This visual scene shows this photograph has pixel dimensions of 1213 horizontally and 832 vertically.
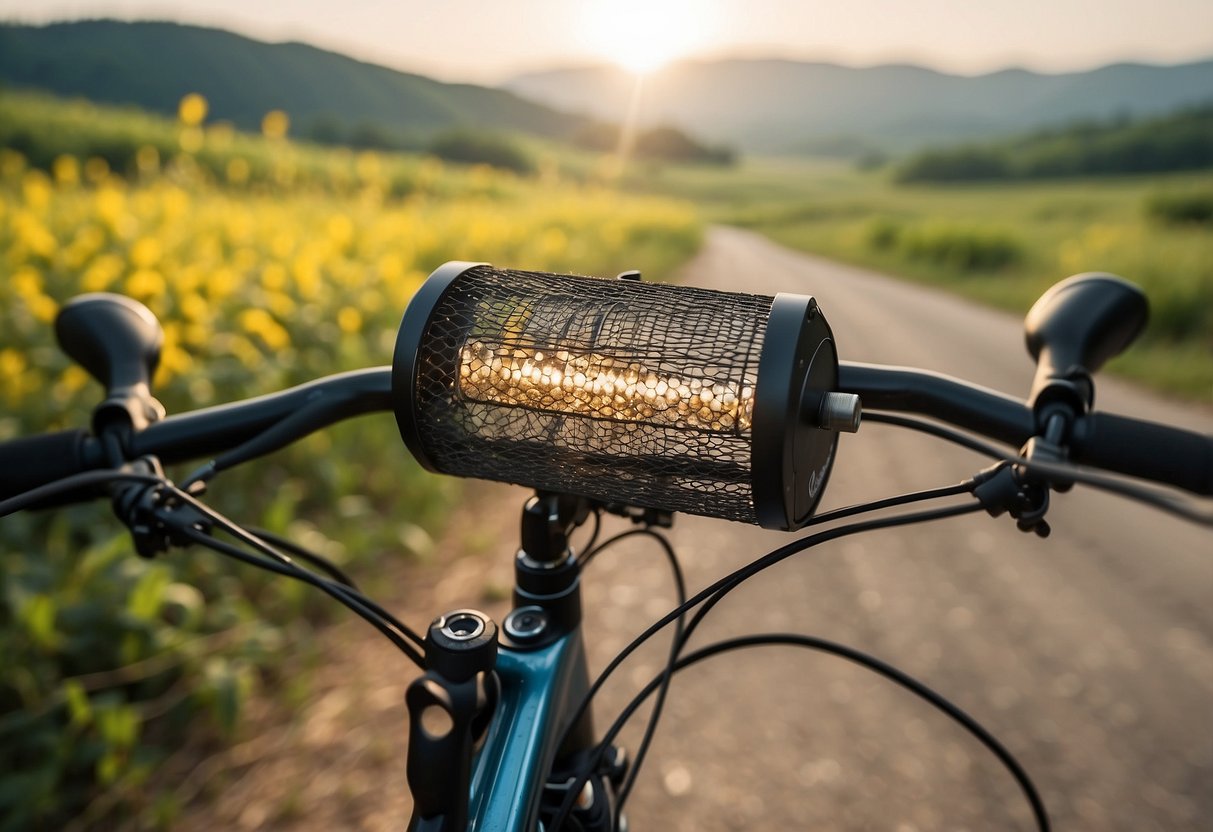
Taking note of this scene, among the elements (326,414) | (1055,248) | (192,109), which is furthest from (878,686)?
(1055,248)

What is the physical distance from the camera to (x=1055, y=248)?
51.9 ft

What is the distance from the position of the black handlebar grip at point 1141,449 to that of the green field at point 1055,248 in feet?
24.2

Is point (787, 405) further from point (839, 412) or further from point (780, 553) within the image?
point (780, 553)

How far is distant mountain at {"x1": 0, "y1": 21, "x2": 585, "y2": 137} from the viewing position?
27266mm

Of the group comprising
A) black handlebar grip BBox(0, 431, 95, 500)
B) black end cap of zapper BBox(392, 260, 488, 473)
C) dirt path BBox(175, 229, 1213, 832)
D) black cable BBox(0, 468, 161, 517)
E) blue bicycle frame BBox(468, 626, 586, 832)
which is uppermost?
black end cap of zapper BBox(392, 260, 488, 473)

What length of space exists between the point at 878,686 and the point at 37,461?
8.90 ft

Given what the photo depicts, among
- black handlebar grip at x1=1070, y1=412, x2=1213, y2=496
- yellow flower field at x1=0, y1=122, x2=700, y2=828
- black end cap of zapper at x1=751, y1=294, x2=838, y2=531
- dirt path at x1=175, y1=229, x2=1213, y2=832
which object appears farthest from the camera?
dirt path at x1=175, y1=229, x2=1213, y2=832

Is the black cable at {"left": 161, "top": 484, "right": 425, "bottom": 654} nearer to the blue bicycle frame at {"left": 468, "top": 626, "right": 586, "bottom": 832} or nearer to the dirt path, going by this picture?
the blue bicycle frame at {"left": 468, "top": 626, "right": 586, "bottom": 832}

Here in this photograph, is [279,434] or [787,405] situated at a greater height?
[787,405]

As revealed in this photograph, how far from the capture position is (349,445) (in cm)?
406

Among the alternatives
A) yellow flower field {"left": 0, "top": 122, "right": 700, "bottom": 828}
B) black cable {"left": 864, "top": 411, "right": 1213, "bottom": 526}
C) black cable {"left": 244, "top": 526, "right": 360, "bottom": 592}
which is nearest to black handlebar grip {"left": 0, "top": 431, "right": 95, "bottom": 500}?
black cable {"left": 244, "top": 526, "right": 360, "bottom": 592}

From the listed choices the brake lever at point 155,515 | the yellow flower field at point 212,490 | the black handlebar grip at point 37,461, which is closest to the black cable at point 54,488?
the brake lever at point 155,515

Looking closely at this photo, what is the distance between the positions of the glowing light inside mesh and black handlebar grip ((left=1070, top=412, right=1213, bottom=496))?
0.38 m

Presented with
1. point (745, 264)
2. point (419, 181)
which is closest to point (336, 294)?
point (419, 181)
